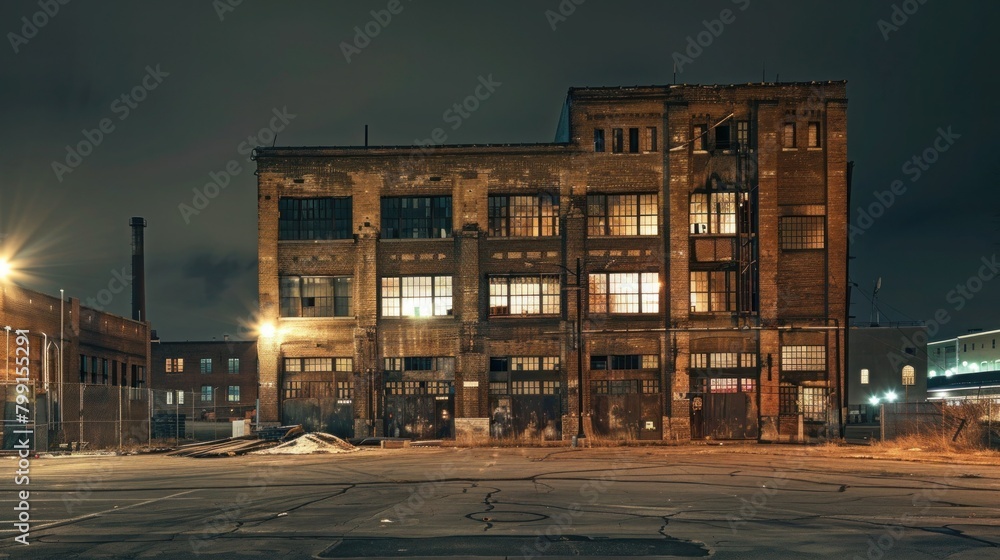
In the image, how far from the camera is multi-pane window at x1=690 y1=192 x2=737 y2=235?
44250 mm

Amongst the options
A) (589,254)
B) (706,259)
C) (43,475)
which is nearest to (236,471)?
(43,475)

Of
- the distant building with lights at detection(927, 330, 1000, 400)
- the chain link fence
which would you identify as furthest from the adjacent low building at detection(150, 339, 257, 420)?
the distant building with lights at detection(927, 330, 1000, 400)

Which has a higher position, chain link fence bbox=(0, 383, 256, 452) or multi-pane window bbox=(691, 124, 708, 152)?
multi-pane window bbox=(691, 124, 708, 152)

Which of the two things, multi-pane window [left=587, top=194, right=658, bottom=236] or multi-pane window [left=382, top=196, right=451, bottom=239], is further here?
multi-pane window [left=382, top=196, right=451, bottom=239]

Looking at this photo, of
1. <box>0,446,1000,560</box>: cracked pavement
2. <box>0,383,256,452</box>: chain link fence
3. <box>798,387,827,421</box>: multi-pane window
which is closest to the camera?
<box>0,446,1000,560</box>: cracked pavement

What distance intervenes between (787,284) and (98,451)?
100 feet

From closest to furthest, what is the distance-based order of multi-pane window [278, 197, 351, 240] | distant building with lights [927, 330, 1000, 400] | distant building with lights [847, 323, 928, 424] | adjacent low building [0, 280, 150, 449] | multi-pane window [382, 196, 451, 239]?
1. adjacent low building [0, 280, 150, 449]
2. multi-pane window [382, 196, 451, 239]
3. multi-pane window [278, 197, 351, 240]
4. distant building with lights [847, 323, 928, 424]
5. distant building with lights [927, 330, 1000, 400]

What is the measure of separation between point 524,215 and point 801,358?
14713 millimetres

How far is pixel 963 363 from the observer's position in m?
131

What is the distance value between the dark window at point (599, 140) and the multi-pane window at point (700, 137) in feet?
13.9

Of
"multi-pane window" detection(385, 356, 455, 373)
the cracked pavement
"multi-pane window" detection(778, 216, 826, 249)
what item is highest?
"multi-pane window" detection(778, 216, 826, 249)

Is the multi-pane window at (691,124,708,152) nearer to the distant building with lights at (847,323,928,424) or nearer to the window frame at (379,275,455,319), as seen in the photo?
the window frame at (379,275,455,319)

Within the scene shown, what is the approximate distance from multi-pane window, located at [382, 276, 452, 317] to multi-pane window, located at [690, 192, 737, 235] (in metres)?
12.1

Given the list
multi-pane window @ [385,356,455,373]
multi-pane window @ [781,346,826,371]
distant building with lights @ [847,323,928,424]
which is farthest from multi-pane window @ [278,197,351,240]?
distant building with lights @ [847,323,928,424]
